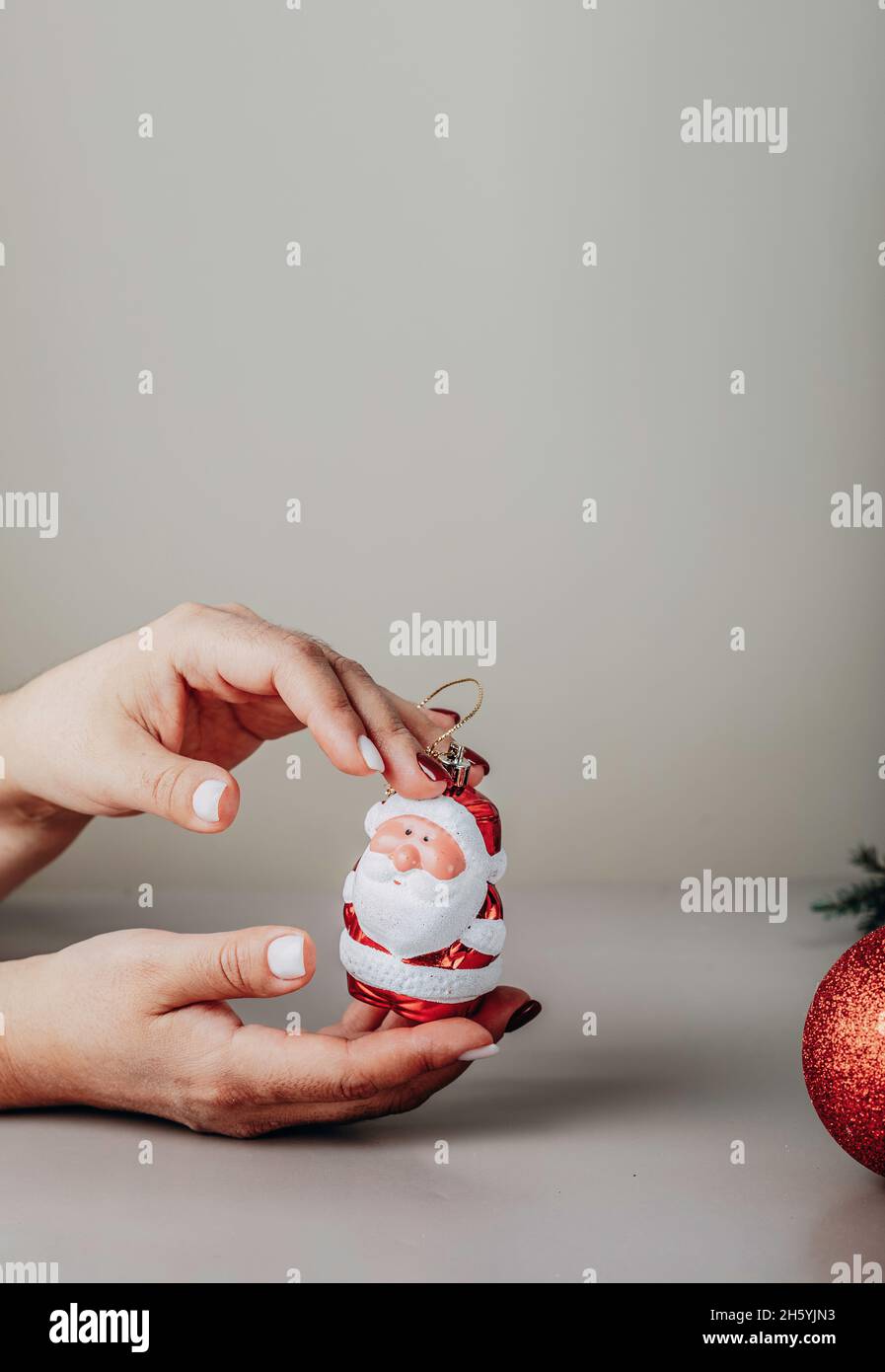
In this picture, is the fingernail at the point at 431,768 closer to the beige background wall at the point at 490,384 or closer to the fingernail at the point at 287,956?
the fingernail at the point at 287,956

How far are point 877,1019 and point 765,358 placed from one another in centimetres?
131

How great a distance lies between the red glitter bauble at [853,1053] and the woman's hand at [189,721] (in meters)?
0.34

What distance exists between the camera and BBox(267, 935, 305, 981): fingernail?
99 cm

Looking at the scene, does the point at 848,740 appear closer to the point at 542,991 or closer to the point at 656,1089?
the point at 542,991

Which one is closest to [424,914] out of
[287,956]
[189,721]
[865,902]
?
[287,956]

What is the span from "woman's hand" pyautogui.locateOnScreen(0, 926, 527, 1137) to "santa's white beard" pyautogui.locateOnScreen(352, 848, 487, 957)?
0.22 feet

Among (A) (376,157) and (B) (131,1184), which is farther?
(A) (376,157)

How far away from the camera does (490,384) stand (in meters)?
2.04

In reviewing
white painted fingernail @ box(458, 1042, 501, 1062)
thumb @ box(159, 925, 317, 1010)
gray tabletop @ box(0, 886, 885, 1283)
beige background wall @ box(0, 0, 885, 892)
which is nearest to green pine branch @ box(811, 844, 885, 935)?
gray tabletop @ box(0, 886, 885, 1283)

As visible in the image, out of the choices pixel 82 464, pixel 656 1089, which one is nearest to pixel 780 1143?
pixel 656 1089

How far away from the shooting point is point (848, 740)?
2.12 meters

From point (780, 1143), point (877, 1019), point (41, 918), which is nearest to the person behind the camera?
point (877, 1019)

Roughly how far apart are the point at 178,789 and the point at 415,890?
0.21m

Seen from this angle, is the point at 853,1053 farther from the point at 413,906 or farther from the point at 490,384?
the point at 490,384
